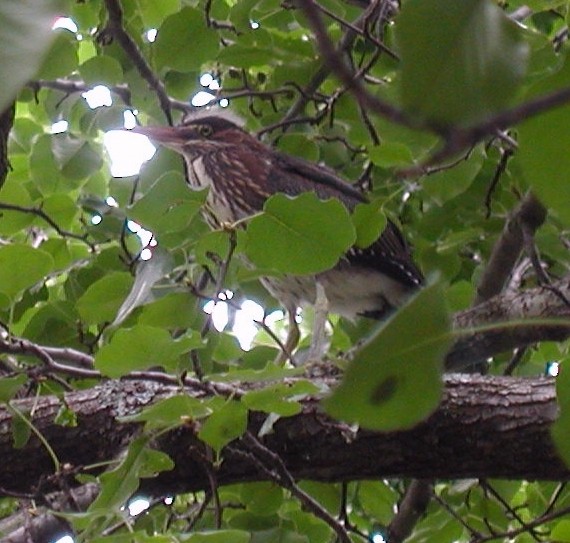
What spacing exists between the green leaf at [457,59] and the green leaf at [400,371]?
0.69 feet

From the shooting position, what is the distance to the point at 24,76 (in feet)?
1.77

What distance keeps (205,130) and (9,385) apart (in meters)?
1.85

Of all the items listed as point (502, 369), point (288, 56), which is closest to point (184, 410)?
point (288, 56)

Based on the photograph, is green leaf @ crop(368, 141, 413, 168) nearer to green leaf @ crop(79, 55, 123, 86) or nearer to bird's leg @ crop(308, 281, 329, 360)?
bird's leg @ crop(308, 281, 329, 360)

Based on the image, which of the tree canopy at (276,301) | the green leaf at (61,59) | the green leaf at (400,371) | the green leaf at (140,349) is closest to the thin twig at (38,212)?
the tree canopy at (276,301)

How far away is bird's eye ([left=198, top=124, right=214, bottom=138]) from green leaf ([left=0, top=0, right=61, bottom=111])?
3023 millimetres

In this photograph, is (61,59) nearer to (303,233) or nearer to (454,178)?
(454,178)

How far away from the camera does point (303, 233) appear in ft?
5.38

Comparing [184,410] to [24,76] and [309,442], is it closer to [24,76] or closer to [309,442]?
[309,442]

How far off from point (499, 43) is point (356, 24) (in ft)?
7.02

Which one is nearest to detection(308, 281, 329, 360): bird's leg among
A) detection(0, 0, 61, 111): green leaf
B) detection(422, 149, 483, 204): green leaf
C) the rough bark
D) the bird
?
the bird

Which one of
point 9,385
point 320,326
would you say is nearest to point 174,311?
point 9,385

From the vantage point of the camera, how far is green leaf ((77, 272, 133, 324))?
211cm

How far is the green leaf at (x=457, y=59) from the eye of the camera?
0.58 metres
